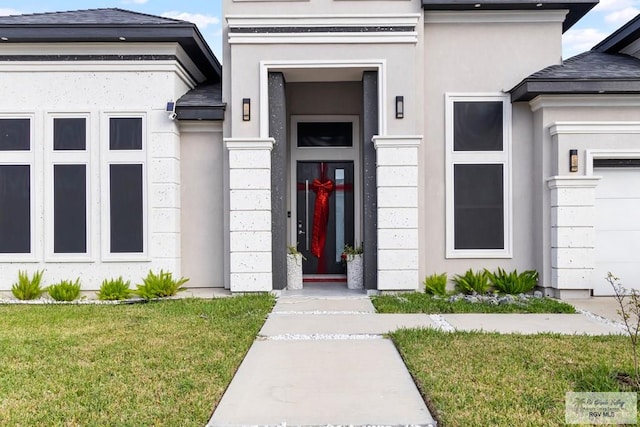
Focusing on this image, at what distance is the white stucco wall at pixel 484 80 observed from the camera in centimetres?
913

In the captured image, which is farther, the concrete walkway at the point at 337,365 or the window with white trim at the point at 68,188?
the window with white trim at the point at 68,188

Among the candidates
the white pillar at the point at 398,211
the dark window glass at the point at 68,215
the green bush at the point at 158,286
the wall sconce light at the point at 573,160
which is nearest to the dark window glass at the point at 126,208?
the dark window glass at the point at 68,215

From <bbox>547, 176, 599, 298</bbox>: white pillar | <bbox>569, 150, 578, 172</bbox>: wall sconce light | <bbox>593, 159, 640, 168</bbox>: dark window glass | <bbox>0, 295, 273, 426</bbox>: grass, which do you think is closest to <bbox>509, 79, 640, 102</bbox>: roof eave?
<bbox>569, 150, 578, 172</bbox>: wall sconce light

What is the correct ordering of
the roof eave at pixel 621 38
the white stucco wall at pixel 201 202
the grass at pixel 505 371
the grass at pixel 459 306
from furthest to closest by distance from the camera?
the roof eave at pixel 621 38
the white stucco wall at pixel 201 202
the grass at pixel 459 306
the grass at pixel 505 371

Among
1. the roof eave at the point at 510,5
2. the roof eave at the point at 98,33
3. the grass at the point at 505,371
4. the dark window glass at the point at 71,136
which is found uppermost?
the roof eave at the point at 510,5

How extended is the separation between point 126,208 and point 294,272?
3.18 meters

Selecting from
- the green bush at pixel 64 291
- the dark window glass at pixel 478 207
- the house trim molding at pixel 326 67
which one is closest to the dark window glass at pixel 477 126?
the dark window glass at pixel 478 207

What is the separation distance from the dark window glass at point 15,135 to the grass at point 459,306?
6.52 meters

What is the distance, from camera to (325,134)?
36.2 feet

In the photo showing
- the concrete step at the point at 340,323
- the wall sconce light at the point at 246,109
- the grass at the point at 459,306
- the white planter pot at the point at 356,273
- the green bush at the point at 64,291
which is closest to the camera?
the concrete step at the point at 340,323

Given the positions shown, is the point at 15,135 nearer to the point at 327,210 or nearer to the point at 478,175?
the point at 327,210

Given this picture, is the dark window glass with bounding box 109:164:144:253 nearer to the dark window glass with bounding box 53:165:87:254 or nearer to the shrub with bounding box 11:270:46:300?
the dark window glass with bounding box 53:165:87:254

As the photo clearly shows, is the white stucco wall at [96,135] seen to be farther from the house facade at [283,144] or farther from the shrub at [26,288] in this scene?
the shrub at [26,288]

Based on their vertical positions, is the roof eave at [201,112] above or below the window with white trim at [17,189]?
above
